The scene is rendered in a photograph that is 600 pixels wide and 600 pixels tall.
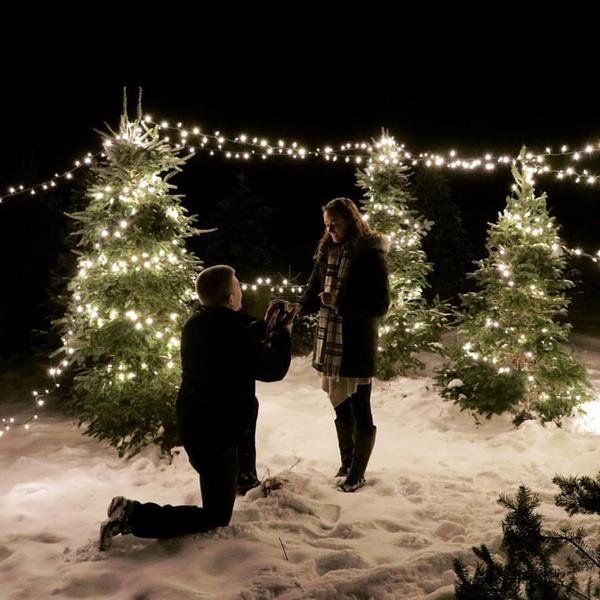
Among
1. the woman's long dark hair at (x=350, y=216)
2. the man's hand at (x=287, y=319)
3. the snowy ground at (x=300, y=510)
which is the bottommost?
the snowy ground at (x=300, y=510)

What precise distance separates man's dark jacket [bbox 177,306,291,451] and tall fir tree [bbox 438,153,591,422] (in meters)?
3.87

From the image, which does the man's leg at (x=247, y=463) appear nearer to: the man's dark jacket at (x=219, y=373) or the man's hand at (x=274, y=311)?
the man's dark jacket at (x=219, y=373)

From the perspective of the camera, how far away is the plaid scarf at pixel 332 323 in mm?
4941

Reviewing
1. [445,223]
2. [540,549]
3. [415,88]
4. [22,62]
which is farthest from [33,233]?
[415,88]

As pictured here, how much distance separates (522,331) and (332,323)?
3327 millimetres

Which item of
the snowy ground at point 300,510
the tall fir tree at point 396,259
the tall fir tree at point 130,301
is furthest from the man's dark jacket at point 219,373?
the tall fir tree at point 396,259

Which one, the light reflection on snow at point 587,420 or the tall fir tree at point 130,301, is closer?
the tall fir tree at point 130,301

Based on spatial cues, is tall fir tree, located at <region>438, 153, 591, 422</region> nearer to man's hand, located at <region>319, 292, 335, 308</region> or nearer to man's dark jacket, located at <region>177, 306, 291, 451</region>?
man's hand, located at <region>319, 292, 335, 308</region>

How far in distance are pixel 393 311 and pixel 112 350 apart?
486 centimetres

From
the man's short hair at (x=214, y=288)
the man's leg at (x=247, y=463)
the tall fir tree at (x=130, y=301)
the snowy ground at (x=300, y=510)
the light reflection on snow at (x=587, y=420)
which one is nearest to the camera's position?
the snowy ground at (x=300, y=510)

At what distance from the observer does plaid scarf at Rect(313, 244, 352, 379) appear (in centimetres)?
494

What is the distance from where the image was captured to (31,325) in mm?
15008

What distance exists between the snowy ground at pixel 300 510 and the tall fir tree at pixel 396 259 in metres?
1.78

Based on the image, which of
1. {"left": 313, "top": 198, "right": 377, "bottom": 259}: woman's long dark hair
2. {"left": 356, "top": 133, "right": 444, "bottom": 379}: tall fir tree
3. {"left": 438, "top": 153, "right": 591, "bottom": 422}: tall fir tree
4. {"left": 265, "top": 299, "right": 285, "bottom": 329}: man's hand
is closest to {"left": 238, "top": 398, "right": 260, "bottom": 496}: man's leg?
{"left": 265, "top": 299, "right": 285, "bottom": 329}: man's hand
